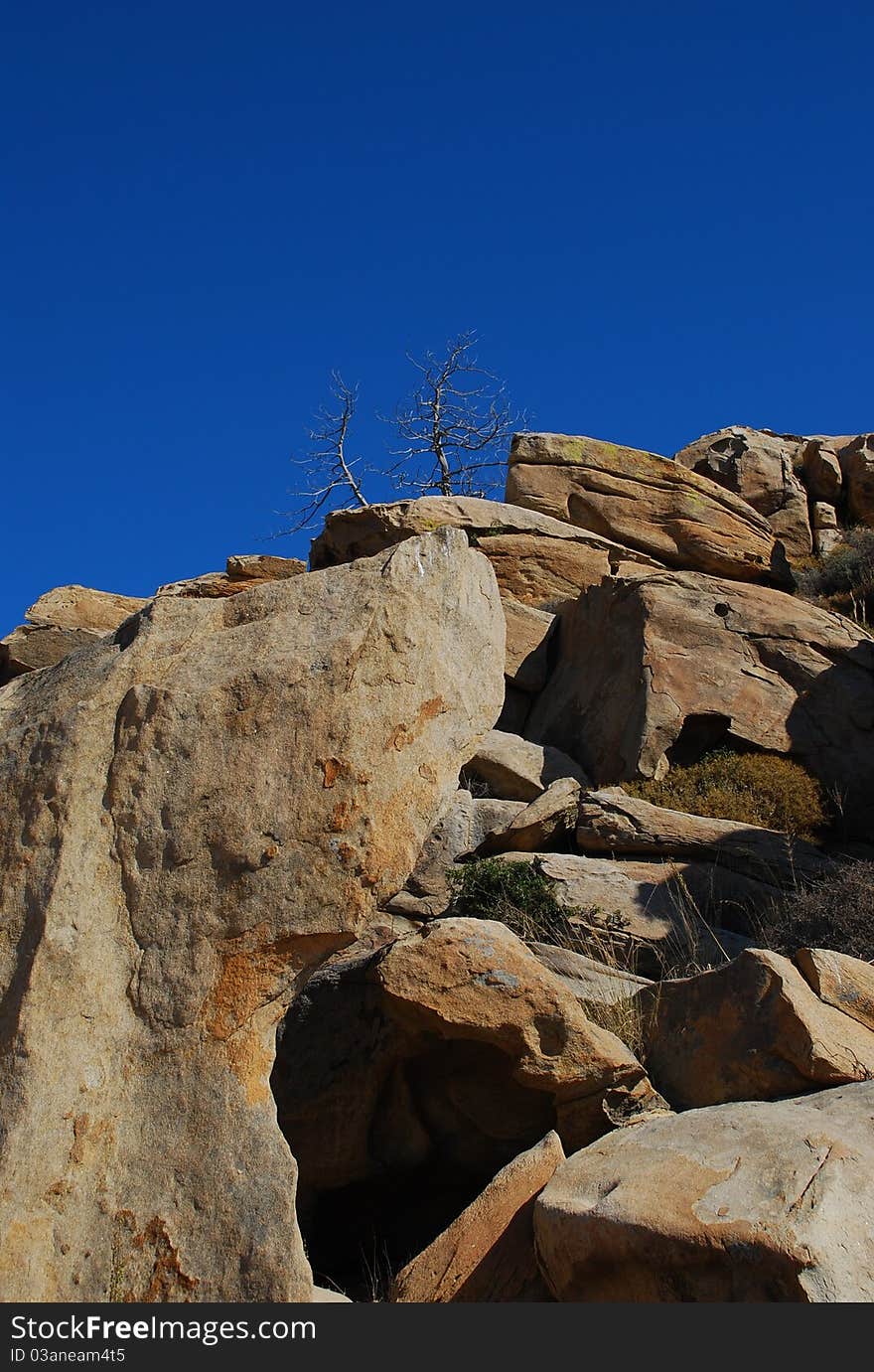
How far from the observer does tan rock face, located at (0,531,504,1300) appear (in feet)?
13.6

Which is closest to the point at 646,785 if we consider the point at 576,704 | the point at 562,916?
the point at 576,704

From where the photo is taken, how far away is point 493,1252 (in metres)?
5.13

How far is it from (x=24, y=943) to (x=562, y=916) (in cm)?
540

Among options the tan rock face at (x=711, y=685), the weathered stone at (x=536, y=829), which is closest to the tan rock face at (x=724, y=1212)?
the weathered stone at (x=536, y=829)

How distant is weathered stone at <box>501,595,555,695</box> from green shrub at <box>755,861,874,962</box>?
6502 millimetres

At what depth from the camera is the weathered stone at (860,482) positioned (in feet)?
76.7

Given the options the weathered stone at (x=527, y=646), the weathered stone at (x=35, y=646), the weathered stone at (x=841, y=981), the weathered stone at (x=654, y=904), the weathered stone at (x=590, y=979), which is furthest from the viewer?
the weathered stone at (x=35, y=646)

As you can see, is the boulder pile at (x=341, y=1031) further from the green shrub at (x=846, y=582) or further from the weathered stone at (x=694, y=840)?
the green shrub at (x=846, y=582)

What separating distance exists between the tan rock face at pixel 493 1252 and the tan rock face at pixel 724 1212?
0.93 ft

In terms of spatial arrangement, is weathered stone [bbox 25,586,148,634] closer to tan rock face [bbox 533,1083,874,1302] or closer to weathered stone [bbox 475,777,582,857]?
weathered stone [bbox 475,777,582,857]

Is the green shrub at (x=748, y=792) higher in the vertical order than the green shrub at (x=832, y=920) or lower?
higher

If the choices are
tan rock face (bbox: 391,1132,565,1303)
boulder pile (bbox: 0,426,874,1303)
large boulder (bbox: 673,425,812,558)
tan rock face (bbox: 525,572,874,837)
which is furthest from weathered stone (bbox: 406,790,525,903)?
large boulder (bbox: 673,425,812,558)

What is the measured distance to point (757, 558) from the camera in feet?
61.8

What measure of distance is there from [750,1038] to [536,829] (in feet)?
16.2
